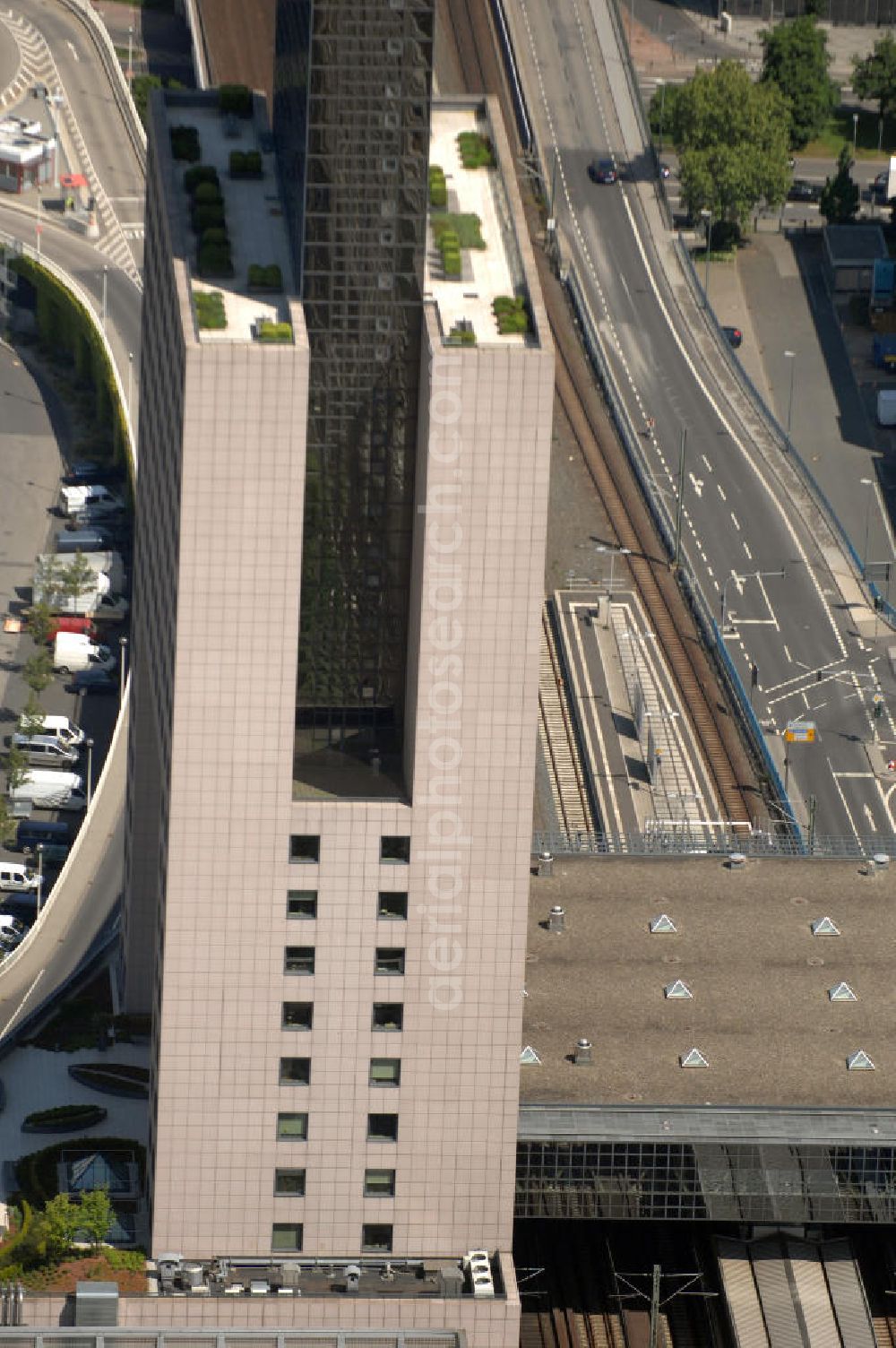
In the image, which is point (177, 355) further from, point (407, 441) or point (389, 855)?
point (389, 855)

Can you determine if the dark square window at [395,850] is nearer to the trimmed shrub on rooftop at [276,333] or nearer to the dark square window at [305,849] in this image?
the dark square window at [305,849]

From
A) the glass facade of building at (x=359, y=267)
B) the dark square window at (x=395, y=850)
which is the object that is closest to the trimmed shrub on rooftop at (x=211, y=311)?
the glass facade of building at (x=359, y=267)

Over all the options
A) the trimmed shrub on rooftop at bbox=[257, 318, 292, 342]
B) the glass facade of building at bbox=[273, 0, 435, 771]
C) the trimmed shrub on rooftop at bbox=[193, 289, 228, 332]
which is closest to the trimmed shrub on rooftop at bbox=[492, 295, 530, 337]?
the glass facade of building at bbox=[273, 0, 435, 771]

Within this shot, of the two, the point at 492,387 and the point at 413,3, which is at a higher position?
the point at 413,3

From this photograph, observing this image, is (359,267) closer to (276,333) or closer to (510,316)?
(276,333)

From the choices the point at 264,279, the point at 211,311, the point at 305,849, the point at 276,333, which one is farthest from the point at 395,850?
the point at 264,279

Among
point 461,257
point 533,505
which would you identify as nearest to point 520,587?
point 533,505
